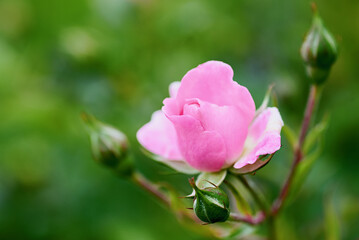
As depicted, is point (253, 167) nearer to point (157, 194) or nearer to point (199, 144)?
point (199, 144)

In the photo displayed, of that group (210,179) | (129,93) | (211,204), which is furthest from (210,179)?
(129,93)

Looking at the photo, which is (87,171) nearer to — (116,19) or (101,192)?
(101,192)

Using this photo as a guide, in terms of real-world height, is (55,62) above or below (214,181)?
below

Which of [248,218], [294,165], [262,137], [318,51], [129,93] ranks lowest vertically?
[129,93]

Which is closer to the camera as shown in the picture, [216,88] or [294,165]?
[216,88]

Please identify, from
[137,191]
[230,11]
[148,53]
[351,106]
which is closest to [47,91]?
[148,53]

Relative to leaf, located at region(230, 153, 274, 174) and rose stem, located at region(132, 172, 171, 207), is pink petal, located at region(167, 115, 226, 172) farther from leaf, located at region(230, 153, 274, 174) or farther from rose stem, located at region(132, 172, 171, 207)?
rose stem, located at region(132, 172, 171, 207)

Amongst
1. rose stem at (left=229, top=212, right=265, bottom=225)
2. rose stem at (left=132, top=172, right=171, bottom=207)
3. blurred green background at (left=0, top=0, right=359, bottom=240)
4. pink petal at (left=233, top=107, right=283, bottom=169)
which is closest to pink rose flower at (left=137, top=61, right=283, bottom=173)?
pink petal at (left=233, top=107, right=283, bottom=169)
